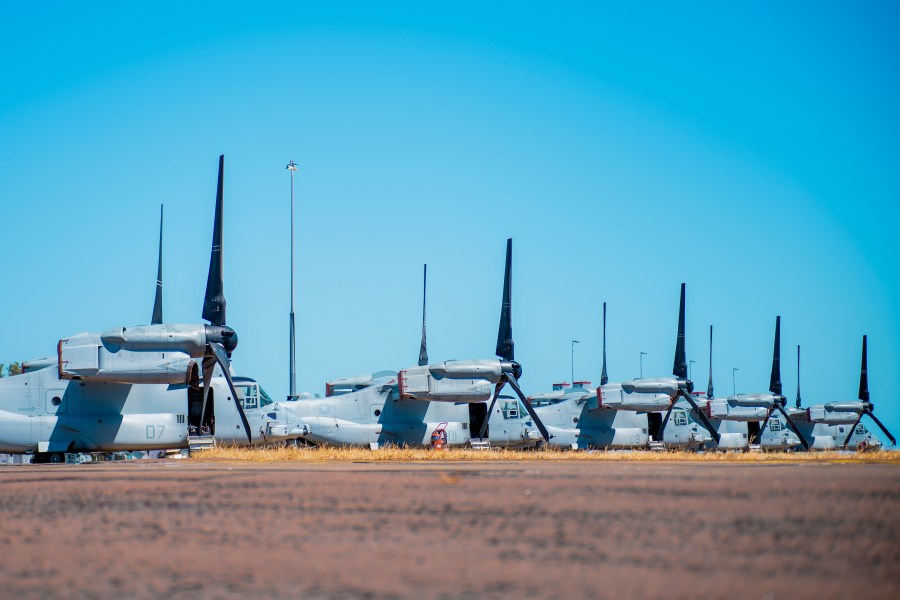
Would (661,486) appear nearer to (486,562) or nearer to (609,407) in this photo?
(486,562)

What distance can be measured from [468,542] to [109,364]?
82.3 ft

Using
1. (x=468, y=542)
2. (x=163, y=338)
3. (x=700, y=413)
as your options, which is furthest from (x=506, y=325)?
(x=468, y=542)

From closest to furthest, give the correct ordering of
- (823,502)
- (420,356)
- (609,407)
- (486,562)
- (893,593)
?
(893,593) < (486,562) < (823,502) < (609,407) < (420,356)

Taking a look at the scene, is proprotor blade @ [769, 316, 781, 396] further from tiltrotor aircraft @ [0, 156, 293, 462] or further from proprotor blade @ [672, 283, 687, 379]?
tiltrotor aircraft @ [0, 156, 293, 462]

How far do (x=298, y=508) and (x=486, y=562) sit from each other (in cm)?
357

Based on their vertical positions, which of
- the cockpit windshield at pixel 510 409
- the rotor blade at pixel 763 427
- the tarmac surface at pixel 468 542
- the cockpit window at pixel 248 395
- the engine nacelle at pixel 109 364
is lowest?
the rotor blade at pixel 763 427

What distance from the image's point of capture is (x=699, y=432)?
6369cm

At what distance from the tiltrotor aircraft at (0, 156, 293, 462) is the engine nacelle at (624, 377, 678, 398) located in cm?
2774

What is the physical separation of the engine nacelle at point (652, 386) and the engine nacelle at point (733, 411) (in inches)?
573

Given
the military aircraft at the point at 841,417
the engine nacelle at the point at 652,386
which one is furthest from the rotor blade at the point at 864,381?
the engine nacelle at the point at 652,386

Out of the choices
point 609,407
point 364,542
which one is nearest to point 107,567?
point 364,542

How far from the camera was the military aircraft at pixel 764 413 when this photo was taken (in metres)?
70.2

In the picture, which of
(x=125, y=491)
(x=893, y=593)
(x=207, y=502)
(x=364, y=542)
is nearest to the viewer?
(x=893, y=593)

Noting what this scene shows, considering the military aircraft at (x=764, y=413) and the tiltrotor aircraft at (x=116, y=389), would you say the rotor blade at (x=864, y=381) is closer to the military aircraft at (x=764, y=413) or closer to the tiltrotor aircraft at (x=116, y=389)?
the military aircraft at (x=764, y=413)
